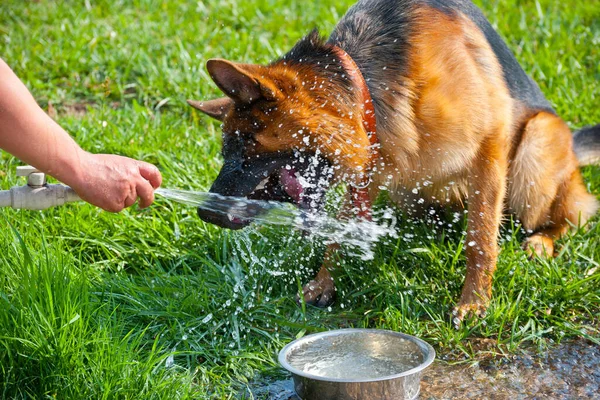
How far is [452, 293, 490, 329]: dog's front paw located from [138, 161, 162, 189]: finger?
1533mm

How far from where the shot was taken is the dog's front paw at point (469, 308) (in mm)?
3555

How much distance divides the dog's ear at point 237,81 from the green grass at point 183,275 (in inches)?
39.6

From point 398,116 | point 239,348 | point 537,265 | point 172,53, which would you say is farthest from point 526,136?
point 172,53

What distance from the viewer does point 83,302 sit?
10.7ft

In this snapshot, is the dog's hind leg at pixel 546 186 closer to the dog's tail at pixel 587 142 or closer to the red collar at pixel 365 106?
the dog's tail at pixel 587 142

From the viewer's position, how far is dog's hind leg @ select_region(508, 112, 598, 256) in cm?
419

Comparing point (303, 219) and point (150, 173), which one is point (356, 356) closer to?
point (303, 219)

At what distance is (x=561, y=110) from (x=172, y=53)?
10.2 ft

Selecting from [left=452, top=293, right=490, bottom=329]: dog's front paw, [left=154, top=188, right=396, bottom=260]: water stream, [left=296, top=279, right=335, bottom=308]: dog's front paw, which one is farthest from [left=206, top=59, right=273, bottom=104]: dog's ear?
[left=452, top=293, right=490, bottom=329]: dog's front paw

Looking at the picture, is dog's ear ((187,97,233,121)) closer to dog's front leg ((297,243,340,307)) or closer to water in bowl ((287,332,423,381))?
dog's front leg ((297,243,340,307))

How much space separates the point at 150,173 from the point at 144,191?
9 cm

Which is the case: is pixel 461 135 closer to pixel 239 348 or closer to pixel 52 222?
pixel 239 348

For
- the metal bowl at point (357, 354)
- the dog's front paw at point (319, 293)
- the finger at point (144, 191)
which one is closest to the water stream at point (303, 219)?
the dog's front paw at point (319, 293)

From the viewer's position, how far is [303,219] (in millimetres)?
3838
